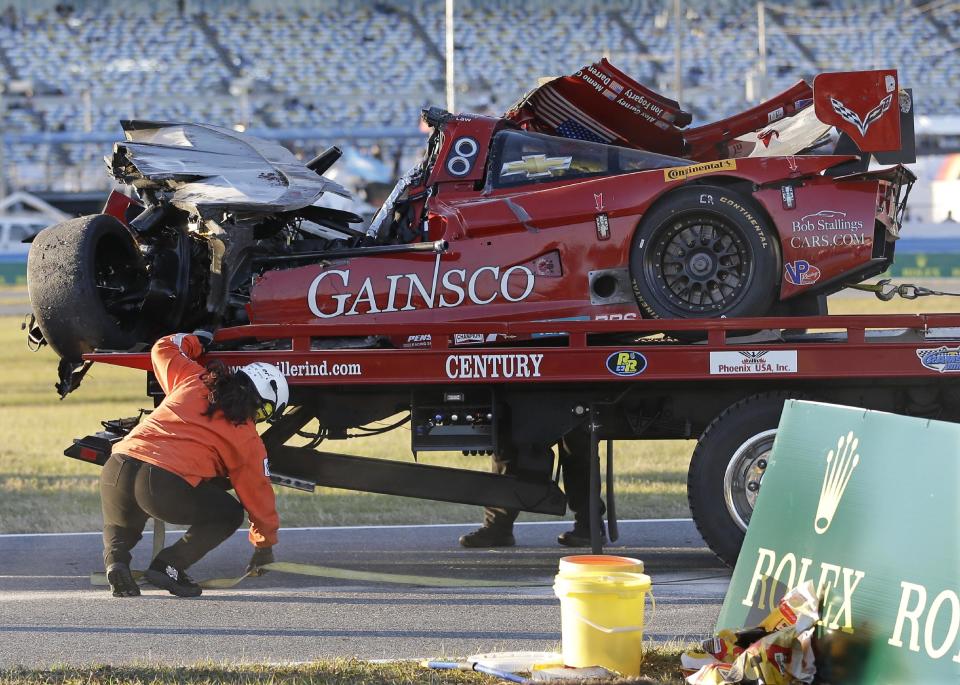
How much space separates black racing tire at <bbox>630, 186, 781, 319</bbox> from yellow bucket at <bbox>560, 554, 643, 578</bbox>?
2.72 m

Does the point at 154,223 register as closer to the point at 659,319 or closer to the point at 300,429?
the point at 300,429

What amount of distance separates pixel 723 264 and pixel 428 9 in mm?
42878

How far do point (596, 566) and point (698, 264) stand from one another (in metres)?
3.06

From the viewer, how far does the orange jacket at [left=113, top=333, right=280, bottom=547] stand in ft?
22.8

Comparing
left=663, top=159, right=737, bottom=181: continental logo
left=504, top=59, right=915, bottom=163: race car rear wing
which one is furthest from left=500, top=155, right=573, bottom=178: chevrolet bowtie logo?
left=663, top=159, right=737, bottom=181: continental logo

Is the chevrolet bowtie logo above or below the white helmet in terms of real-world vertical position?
above

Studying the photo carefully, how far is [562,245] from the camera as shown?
7938mm

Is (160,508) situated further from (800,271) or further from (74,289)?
(800,271)

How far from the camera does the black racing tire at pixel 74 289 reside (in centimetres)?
766

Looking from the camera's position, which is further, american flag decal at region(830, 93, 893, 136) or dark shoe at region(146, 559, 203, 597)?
american flag decal at region(830, 93, 893, 136)

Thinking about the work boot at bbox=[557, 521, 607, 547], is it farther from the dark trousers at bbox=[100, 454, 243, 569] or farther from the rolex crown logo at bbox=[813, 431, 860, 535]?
the rolex crown logo at bbox=[813, 431, 860, 535]

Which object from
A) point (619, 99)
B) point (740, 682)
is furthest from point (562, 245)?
point (740, 682)

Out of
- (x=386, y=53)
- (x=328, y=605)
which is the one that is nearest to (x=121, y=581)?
(x=328, y=605)

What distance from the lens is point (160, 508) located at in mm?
6836
